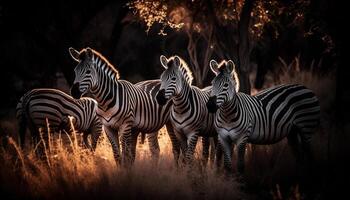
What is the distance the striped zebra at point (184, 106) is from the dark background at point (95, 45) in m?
2.41

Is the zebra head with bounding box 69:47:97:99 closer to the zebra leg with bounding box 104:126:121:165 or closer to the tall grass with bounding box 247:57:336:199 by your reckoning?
the zebra leg with bounding box 104:126:121:165

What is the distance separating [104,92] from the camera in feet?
33.6

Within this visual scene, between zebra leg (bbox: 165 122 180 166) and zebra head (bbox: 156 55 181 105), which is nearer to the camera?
zebra head (bbox: 156 55 181 105)

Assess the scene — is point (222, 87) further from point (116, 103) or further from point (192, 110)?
point (116, 103)

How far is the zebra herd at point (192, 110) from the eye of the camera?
9.48 metres

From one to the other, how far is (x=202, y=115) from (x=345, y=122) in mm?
4017

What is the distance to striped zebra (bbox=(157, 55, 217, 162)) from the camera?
9719 millimetres

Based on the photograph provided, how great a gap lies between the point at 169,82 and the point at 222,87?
980 mm

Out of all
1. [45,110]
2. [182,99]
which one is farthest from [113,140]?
[45,110]

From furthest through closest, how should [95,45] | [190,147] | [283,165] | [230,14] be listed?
[95,45]
[230,14]
[283,165]
[190,147]

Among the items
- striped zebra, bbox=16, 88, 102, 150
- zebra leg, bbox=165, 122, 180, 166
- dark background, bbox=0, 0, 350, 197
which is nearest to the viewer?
zebra leg, bbox=165, 122, 180, 166

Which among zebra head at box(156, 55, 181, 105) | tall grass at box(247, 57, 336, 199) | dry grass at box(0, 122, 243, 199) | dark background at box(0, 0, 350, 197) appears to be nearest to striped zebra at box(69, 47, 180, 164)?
dry grass at box(0, 122, 243, 199)

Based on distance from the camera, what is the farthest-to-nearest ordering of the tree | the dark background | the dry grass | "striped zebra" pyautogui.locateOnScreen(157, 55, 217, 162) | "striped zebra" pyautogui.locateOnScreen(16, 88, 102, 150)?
the tree < "striped zebra" pyautogui.locateOnScreen(16, 88, 102, 150) < the dark background < "striped zebra" pyautogui.locateOnScreen(157, 55, 217, 162) < the dry grass

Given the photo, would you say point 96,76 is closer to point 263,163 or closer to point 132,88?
point 132,88
